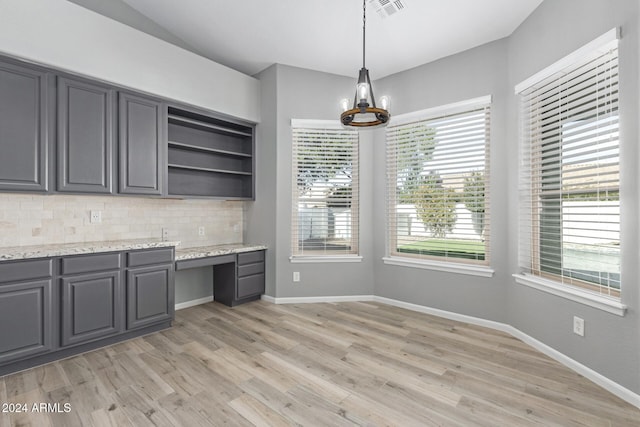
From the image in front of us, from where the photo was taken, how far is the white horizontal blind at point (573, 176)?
7.70ft

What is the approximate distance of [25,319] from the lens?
96.4 inches

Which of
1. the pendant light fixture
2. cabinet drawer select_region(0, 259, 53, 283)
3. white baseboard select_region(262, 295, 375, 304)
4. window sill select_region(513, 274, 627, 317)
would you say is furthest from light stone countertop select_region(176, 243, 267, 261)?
window sill select_region(513, 274, 627, 317)

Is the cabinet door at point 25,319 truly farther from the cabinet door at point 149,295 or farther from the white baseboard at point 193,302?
the white baseboard at point 193,302

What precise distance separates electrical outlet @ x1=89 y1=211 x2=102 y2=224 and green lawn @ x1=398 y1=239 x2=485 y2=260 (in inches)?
132

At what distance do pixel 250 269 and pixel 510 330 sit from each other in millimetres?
2944

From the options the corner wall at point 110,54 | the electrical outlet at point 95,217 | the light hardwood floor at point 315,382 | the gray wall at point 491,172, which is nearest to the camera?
the light hardwood floor at point 315,382

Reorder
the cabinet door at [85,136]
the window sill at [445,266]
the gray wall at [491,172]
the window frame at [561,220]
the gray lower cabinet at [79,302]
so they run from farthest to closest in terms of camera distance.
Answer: the window sill at [445,266]
the gray wall at [491,172]
the cabinet door at [85,136]
the gray lower cabinet at [79,302]
the window frame at [561,220]

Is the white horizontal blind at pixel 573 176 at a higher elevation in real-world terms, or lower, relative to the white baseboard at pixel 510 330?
higher

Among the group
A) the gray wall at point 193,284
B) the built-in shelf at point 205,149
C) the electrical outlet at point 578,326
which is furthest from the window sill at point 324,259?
the electrical outlet at point 578,326

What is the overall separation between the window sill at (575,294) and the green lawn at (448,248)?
0.47 metres

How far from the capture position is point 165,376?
7.92 ft

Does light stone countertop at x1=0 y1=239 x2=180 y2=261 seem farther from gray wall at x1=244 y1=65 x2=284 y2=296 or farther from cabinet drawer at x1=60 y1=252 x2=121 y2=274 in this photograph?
gray wall at x1=244 y1=65 x2=284 y2=296

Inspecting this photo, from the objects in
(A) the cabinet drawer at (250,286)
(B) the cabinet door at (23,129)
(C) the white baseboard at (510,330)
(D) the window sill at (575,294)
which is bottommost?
(C) the white baseboard at (510,330)

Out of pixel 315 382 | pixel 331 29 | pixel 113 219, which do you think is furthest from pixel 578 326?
pixel 113 219
